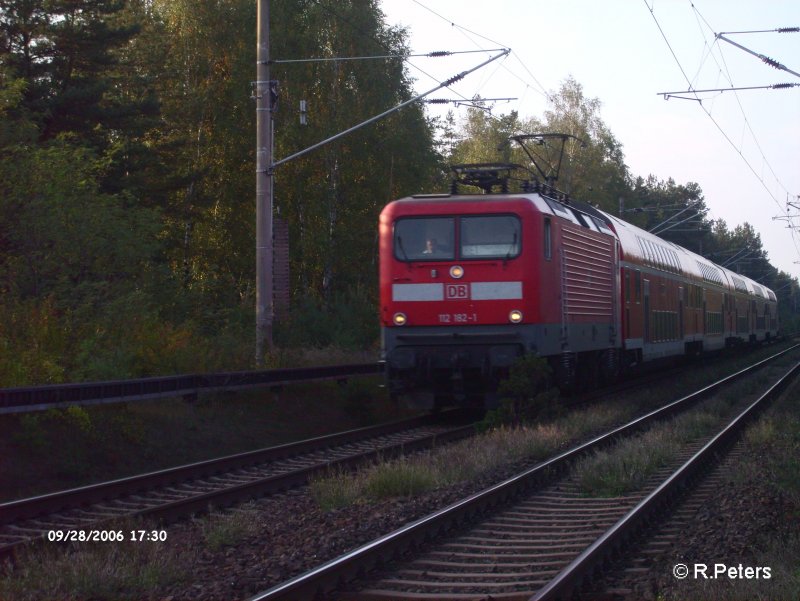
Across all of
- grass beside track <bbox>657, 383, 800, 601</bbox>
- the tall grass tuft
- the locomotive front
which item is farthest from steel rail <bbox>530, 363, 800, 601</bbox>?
the locomotive front

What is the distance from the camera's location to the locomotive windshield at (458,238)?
15.0 metres

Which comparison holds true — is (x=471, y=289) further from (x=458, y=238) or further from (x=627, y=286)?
(x=627, y=286)

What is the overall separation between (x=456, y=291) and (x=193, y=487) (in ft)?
18.9

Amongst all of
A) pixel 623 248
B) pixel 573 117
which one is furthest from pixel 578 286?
pixel 573 117

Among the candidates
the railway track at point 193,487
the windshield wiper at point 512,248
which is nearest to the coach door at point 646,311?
the windshield wiper at point 512,248

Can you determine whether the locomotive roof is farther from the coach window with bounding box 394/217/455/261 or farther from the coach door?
the coach door

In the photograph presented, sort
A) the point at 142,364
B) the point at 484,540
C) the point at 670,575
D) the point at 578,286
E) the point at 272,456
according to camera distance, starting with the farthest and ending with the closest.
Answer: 1. the point at 578,286
2. the point at 142,364
3. the point at 272,456
4. the point at 484,540
5. the point at 670,575

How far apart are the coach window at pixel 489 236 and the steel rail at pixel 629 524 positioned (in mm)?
3875

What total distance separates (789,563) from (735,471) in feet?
13.0

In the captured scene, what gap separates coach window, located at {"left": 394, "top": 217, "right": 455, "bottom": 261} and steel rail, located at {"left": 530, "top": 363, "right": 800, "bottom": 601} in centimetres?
455

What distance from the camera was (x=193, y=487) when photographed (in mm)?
10273

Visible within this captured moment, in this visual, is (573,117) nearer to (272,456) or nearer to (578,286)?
(578,286)

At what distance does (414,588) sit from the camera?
6438mm

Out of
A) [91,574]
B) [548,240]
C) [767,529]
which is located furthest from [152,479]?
[548,240]
